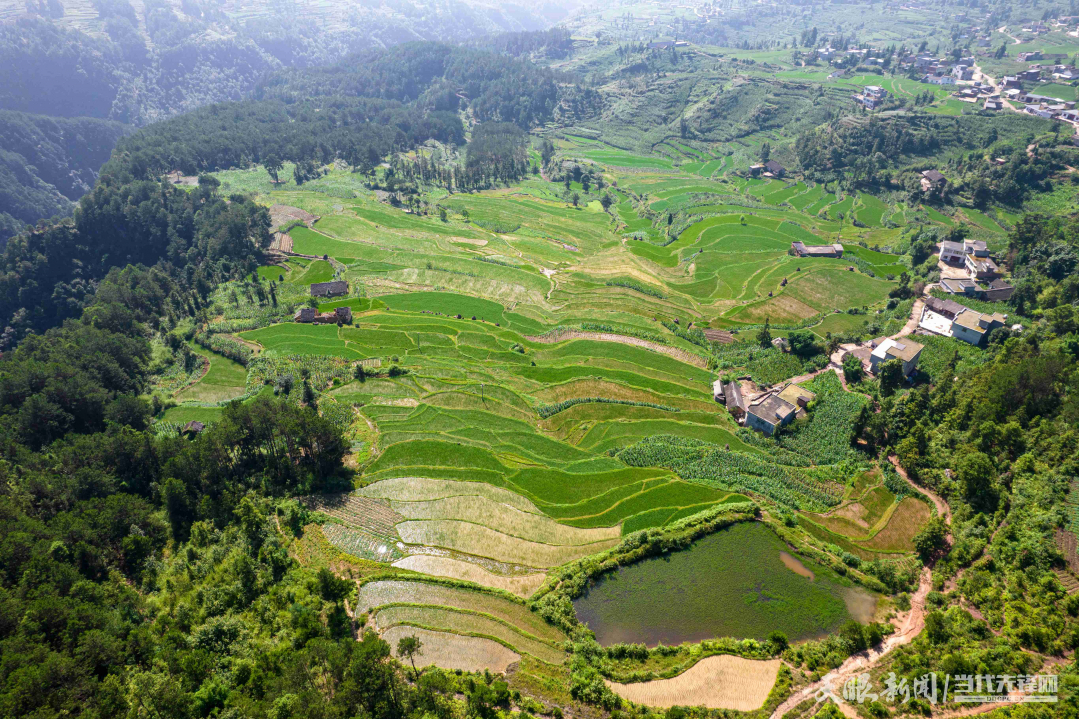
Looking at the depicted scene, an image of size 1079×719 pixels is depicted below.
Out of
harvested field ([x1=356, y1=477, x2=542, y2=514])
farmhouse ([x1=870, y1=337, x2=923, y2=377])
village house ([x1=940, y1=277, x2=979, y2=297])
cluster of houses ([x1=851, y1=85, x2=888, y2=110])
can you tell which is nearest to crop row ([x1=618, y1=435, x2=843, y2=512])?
harvested field ([x1=356, y1=477, x2=542, y2=514])

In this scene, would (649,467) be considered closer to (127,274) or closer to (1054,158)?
(127,274)

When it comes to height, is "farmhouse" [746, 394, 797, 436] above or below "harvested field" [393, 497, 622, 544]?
above

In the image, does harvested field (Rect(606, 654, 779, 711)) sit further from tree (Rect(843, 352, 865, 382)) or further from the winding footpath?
tree (Rect(843, 352, 865, 382))

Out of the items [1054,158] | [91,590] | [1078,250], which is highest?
[1054,158]

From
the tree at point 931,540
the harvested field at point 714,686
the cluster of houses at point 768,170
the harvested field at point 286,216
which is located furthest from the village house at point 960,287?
the harvested field at point 286,216

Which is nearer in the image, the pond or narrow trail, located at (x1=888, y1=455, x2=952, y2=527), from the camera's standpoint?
the pond

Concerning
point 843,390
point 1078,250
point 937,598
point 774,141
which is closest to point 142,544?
point 937,598

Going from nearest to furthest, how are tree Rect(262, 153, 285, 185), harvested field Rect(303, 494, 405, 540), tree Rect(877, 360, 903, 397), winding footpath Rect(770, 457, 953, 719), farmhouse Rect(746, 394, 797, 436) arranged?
1. winding footpath Rect(770, 457, 953, 719)
2. harvested field Rect(303, 494, 405, 540)
3. farmhouse Rect(746, 394, 797, 436)
4. tree Rect(877, 360, 903, 397)
5. tree Rect(262, 153, 285, 185)
